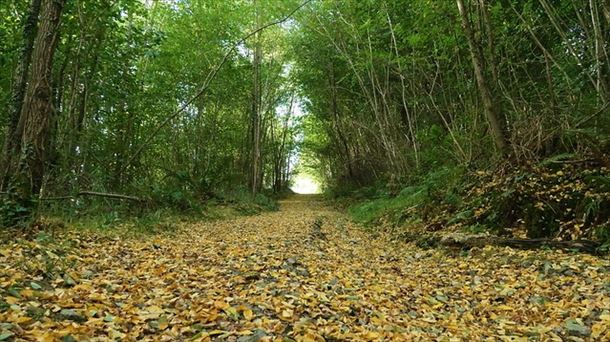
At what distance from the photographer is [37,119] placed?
543 centimetres

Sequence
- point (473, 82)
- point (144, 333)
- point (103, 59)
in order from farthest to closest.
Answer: point (473, 82) < point (103, 59) < point (144, 333)

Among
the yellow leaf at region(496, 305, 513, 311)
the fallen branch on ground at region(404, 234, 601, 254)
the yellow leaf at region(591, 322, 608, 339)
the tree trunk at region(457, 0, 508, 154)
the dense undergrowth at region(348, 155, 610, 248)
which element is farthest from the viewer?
the tree trunk at region(457, 0, 508, 154)

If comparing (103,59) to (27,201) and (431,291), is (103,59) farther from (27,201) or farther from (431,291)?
(431,291)

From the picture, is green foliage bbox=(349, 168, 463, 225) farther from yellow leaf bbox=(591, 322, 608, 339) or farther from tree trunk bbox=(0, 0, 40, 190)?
tree trunk bbox=(0, 0, 40, 190)

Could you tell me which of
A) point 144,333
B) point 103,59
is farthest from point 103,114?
point 144,333

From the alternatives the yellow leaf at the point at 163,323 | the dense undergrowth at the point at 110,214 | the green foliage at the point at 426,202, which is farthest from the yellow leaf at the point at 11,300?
the green foliage at the point at 426,202

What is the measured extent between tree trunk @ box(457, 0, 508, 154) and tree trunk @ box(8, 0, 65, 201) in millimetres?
6864

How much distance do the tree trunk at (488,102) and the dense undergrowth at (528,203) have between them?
607mm

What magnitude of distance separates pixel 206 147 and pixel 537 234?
14555 mm

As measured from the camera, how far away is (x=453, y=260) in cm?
584

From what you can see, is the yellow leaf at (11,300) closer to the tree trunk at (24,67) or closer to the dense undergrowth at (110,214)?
the dense undergrowth at (110,214)

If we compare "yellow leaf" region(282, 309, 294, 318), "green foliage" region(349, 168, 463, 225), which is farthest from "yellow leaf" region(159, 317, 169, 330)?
"green foliage" region(349, 168, 463, 225)

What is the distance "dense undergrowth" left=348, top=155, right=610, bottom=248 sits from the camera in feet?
18.5

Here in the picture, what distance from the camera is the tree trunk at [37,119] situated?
5.32 meters
